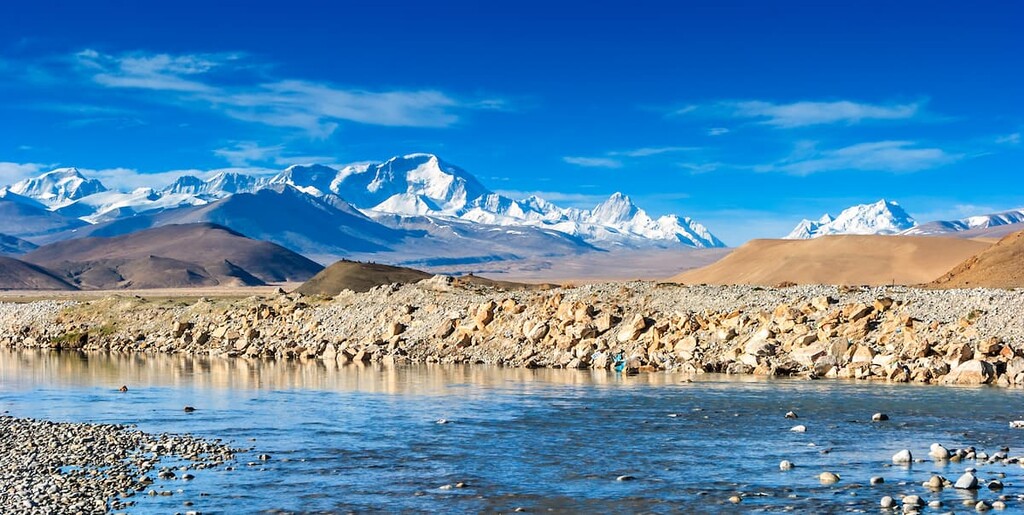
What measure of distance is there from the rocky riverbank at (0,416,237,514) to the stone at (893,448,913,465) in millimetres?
13774

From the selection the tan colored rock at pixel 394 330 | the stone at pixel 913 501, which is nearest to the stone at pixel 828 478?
the stone at pixel 913 501

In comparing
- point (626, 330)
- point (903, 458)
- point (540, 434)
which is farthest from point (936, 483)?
point (626, 330)

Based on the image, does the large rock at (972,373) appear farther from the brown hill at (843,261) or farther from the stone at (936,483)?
the brown hill at (843,261)

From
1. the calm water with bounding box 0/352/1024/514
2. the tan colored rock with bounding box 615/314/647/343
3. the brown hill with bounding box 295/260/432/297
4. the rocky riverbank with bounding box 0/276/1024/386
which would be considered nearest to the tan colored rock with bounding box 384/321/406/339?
the rocky riverbank with bounding box 0/276/1024/386

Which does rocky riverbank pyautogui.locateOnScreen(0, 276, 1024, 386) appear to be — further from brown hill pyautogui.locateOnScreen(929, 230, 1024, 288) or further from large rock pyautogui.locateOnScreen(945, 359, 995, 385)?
brown hill pyautogui.locateOnScreen(929, 230, 1024, 288)

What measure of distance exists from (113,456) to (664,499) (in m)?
11.8

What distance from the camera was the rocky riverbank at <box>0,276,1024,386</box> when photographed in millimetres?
39094

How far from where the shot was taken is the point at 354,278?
93.0 m

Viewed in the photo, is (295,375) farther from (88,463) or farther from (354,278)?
(354,278)

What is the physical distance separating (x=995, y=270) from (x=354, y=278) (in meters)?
50.8

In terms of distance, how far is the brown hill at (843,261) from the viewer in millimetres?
102125

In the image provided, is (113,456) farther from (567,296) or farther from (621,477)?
(567,296)

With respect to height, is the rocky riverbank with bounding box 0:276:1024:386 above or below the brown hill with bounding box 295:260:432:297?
below

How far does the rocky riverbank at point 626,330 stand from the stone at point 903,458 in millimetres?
15401
